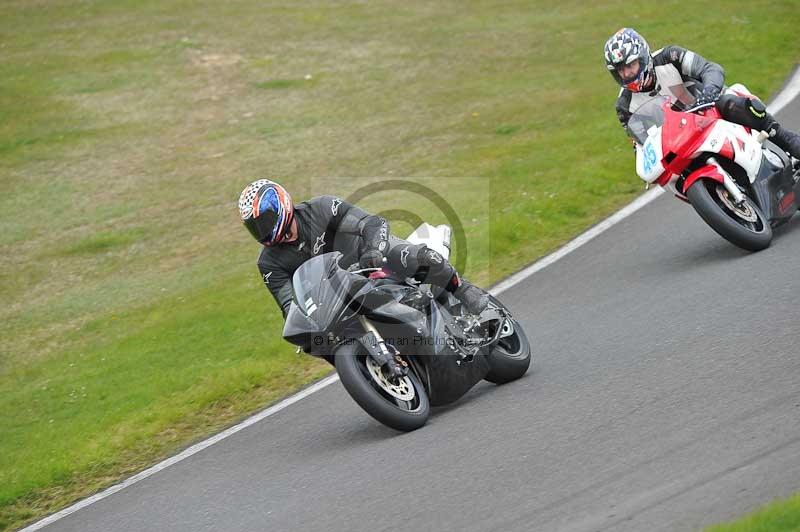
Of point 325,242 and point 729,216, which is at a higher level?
point 325,242

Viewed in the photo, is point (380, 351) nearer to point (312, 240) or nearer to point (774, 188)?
point (312, 240)

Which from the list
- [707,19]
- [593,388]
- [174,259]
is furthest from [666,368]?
[707,19]

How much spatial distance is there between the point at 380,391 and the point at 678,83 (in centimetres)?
432

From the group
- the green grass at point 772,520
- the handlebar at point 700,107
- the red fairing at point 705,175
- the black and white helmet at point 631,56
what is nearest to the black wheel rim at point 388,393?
the green grass at point 772,520

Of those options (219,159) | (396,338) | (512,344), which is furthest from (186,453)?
(219,159)

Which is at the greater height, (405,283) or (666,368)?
(405,283)

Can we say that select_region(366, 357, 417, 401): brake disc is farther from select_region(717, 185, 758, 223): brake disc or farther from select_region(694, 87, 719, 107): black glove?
select_region(694, 87, 719, 107): black glove

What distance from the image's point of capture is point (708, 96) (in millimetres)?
8867

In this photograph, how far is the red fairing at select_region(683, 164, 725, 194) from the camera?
333 inches

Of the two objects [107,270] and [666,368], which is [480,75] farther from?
[666,368]

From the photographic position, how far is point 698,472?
→ 523 centimetres

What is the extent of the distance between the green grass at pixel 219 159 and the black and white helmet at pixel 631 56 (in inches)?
93.7

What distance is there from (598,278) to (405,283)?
2925 mm

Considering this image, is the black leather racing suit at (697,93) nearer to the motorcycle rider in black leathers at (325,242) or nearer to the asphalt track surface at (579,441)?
the asphalt track surface at (579,441)
